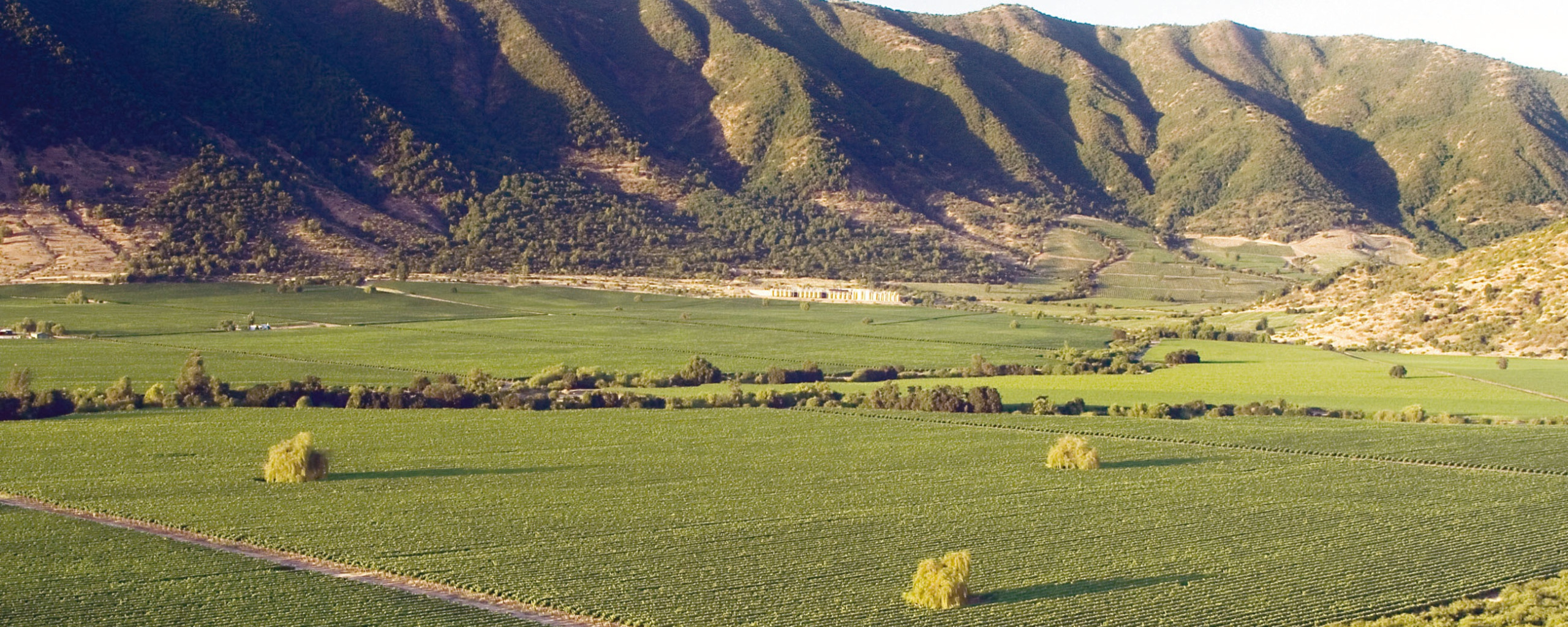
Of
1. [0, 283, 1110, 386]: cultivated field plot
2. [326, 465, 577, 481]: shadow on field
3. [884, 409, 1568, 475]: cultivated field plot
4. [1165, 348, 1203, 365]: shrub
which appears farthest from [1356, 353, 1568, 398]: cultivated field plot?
[326, 465, 577, 481]: shadow on field

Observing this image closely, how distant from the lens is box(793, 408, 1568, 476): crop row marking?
1863 inches

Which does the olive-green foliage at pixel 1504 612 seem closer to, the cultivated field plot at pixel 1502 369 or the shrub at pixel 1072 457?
the shrub at pixel 1072 457

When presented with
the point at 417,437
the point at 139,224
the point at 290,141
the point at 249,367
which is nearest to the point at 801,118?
the point at 290,141

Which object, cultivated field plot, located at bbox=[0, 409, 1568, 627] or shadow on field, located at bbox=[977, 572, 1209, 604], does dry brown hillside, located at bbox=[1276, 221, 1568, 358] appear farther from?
shadow on field, located at bbox=[977, 572, 1209, 604]

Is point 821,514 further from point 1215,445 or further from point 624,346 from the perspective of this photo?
point 624,346

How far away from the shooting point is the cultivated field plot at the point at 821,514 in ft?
99.9

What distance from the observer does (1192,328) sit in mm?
100625

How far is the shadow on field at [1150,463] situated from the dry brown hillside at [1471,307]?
4598cm

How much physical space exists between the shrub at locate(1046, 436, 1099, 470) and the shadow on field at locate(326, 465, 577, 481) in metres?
15.7

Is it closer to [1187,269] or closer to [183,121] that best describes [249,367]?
[183,121]

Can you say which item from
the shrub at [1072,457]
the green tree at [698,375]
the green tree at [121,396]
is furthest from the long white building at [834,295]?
the shrub at [1072,457]

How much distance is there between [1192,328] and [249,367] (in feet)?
210

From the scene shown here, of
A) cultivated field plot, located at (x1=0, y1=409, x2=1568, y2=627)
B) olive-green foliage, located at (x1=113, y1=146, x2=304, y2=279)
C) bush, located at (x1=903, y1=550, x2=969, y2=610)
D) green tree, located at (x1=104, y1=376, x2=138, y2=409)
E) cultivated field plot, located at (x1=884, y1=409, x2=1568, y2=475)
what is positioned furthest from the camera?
olive-green foliage, located at (x1=113, y1=146, x2=304, y2=279)

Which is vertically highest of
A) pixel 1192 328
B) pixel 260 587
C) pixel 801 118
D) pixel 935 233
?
pixel 801 118
